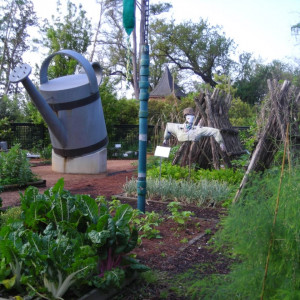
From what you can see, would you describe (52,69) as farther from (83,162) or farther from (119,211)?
(119,211)

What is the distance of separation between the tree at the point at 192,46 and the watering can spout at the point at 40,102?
28.7 metres

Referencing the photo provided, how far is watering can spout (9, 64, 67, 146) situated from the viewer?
283 inches

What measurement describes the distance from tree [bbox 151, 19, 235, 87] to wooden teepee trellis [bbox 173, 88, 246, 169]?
94.7 ft

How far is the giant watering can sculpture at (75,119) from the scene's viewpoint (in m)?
8.34

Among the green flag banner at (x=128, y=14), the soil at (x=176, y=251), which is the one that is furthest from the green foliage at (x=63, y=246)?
the green flag banner at (x=128, y=14)

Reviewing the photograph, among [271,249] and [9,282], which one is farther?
[9,282]

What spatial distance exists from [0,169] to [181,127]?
11.5 ft

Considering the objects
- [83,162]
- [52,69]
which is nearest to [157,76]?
[52,69]

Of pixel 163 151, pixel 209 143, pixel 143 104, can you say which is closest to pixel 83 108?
pixel 209 143

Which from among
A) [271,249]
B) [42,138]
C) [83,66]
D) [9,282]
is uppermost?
[83,66]

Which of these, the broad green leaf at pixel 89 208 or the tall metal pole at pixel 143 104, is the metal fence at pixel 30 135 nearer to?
the tall metal pole at pixel 143 104

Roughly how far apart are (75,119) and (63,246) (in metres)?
6.39

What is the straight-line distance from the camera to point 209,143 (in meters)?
7.82

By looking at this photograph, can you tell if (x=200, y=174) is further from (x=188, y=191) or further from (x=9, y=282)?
(x=9, y=282)
